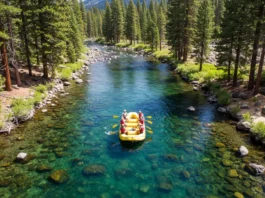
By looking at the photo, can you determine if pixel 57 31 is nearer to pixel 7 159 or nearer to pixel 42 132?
pixel 42 132

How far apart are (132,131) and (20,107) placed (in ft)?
34.0

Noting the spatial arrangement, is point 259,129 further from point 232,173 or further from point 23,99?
point 23,99

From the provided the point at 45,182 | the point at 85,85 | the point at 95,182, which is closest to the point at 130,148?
the point at 95,182

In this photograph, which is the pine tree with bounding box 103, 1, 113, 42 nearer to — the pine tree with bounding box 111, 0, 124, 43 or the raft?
the pine tree with bounding box 111, 0, 124, 43

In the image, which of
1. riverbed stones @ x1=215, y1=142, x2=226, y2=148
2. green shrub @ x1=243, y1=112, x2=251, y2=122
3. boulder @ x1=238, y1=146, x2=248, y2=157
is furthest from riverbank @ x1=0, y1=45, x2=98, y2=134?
green shrub @ x1=243, y1=112, x2=251, y2=122

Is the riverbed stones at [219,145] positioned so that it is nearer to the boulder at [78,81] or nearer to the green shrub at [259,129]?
the green shrub at [259,129]

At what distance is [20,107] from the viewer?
19484 mm

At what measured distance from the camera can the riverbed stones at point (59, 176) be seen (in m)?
12.7

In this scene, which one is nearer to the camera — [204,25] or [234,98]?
[234,98]

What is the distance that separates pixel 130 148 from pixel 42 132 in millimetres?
7551

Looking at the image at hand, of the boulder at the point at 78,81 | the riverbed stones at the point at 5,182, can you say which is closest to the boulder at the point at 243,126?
the riverbed stones at the point at 5,182

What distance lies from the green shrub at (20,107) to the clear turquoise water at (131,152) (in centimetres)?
111

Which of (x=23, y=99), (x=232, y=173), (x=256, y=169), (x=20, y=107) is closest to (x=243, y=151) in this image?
(x=256, y=169)

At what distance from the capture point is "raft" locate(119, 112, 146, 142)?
16.0 m
